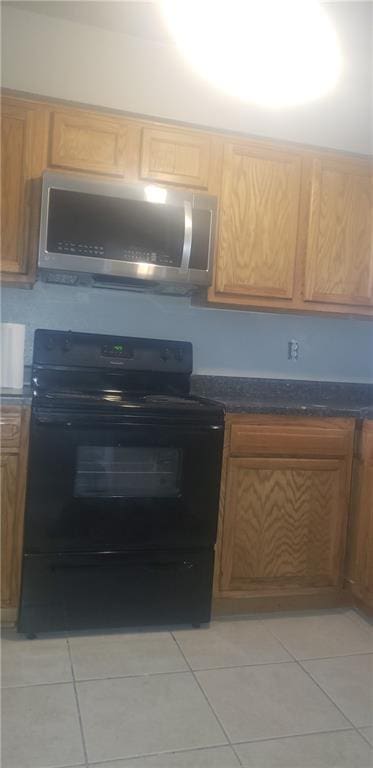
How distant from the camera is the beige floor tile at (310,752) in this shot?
155 cm

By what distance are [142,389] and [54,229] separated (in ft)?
2.65

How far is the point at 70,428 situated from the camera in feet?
6.95

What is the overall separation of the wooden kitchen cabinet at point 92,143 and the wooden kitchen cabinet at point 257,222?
0.44 meters

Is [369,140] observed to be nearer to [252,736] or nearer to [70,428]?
[70,428]

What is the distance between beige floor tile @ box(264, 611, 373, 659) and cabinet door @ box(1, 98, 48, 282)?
68.8 inches

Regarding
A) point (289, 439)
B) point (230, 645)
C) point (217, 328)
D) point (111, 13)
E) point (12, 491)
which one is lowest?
point (230, 645)

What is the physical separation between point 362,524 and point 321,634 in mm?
471

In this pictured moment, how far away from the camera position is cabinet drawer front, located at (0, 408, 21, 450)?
210 centimetres

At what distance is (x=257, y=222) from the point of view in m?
2.65

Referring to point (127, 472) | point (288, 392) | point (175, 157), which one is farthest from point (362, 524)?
point (175, 157)

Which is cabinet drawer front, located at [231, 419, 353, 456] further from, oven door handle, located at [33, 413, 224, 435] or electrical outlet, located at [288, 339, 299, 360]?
electrical outlet, located at [288, 339, 299, 360]

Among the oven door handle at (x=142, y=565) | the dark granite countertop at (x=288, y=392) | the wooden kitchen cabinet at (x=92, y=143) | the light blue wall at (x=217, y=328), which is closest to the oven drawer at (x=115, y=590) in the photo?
the oven door handle at (x=142, y=565)

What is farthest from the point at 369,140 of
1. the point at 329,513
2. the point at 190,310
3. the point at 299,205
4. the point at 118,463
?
the point at 118,463

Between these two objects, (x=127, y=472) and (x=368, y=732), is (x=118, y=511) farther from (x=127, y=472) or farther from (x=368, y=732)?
(x=368, y=732)
